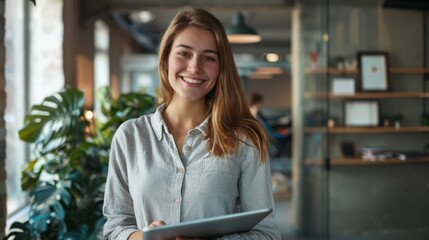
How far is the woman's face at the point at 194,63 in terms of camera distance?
1.47 m

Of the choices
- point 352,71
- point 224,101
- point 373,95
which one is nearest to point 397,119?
point 373,95

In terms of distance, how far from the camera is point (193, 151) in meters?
1.48

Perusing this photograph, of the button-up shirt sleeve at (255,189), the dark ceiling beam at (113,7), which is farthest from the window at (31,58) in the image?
the button-up shirt sleeve at (255,189)

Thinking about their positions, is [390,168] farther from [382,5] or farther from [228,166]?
[228,166]

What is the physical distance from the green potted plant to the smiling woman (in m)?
1.22

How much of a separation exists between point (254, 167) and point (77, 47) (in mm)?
4202

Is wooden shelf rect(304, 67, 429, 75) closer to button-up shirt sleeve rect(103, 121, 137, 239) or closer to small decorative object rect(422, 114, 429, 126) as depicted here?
small decorative object rect(422, 114, 429, 126)

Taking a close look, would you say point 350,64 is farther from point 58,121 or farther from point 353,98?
point 58,121

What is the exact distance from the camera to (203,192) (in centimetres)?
143

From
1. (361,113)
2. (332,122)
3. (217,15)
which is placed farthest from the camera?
(217,15)

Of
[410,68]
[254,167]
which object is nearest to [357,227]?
[410,68]

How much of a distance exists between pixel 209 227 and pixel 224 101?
375 mm

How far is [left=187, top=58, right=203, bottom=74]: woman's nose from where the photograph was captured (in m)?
1.46

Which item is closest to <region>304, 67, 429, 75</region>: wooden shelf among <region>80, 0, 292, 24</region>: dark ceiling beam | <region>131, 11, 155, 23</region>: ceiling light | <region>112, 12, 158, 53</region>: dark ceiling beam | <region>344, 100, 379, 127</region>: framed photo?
<region>344, 100, 379, 127</region>: framed photo
